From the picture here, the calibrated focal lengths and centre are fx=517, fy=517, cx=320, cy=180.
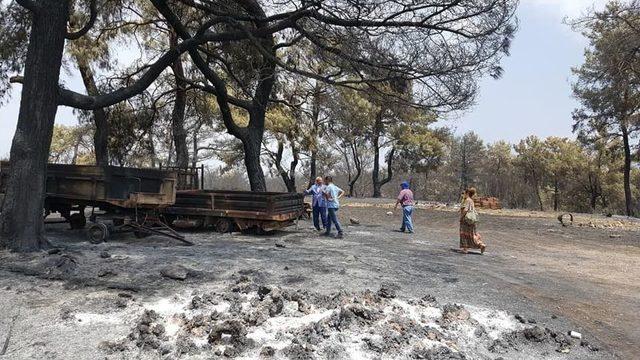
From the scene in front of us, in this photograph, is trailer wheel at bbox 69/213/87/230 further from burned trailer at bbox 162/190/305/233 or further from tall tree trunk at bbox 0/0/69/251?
tall tree trunk at bbox 0/0/69/251

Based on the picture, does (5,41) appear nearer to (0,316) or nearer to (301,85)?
(301,85)

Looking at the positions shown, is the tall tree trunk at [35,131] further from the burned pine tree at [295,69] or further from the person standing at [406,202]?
the person standing at [406,202]

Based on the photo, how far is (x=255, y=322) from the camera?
5648mm

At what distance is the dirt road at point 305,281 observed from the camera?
5656 millimetres

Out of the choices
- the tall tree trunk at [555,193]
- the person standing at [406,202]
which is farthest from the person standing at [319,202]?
the tall tree trunk at [555,193]

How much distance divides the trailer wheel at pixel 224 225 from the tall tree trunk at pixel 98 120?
7.96 m

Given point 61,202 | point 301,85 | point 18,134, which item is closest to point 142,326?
point 18,134

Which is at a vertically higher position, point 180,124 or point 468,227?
point 180,124

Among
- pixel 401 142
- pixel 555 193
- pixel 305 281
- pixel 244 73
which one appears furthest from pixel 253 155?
pixel 555 193

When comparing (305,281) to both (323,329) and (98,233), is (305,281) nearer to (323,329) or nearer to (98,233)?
(323,329)

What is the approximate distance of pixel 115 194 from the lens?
10.9m

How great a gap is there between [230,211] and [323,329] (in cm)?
778

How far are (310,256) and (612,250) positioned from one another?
9.21m

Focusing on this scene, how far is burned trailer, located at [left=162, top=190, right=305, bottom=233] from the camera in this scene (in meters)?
12.8
